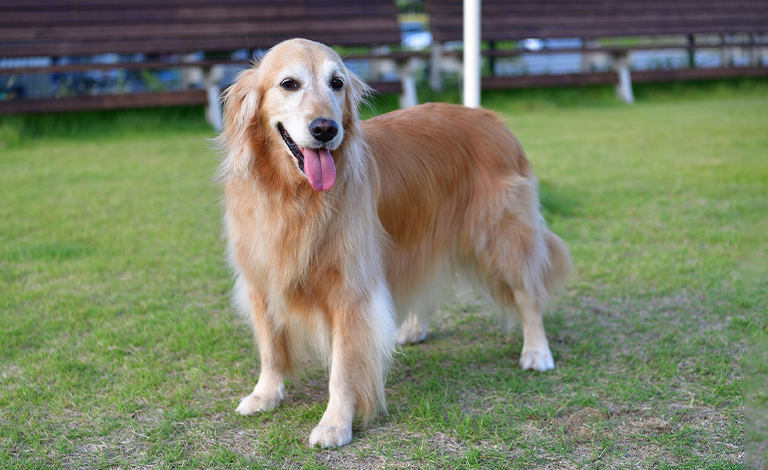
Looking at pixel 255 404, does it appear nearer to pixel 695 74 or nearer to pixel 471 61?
pixel 471 61

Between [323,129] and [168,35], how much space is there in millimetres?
8207

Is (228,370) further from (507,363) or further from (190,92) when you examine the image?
(190,92)

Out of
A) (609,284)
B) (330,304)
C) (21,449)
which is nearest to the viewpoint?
(21,449)

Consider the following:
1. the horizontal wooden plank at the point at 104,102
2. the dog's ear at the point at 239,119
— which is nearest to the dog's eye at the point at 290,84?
the dog's ear at the point at 239,119

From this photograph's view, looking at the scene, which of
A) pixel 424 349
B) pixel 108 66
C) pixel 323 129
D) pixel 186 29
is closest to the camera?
pixel 323 129

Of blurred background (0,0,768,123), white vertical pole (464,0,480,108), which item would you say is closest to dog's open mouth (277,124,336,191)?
white vertical pole (464,0,480,108)

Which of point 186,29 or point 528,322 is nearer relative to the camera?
point 528,322

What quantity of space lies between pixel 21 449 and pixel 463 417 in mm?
1790

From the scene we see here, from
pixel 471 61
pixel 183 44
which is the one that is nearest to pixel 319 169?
pixel 471 61

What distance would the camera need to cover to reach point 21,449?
2.59 meters

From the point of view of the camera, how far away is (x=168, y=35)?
9734mm

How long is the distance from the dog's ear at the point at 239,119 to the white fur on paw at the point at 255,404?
1.02 meters

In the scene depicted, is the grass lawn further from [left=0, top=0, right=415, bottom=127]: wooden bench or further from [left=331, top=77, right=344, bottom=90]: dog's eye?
→ [left=0, top=0, right=415, bottom=127]: wooden bench

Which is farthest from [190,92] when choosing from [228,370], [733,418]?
[733,418]
